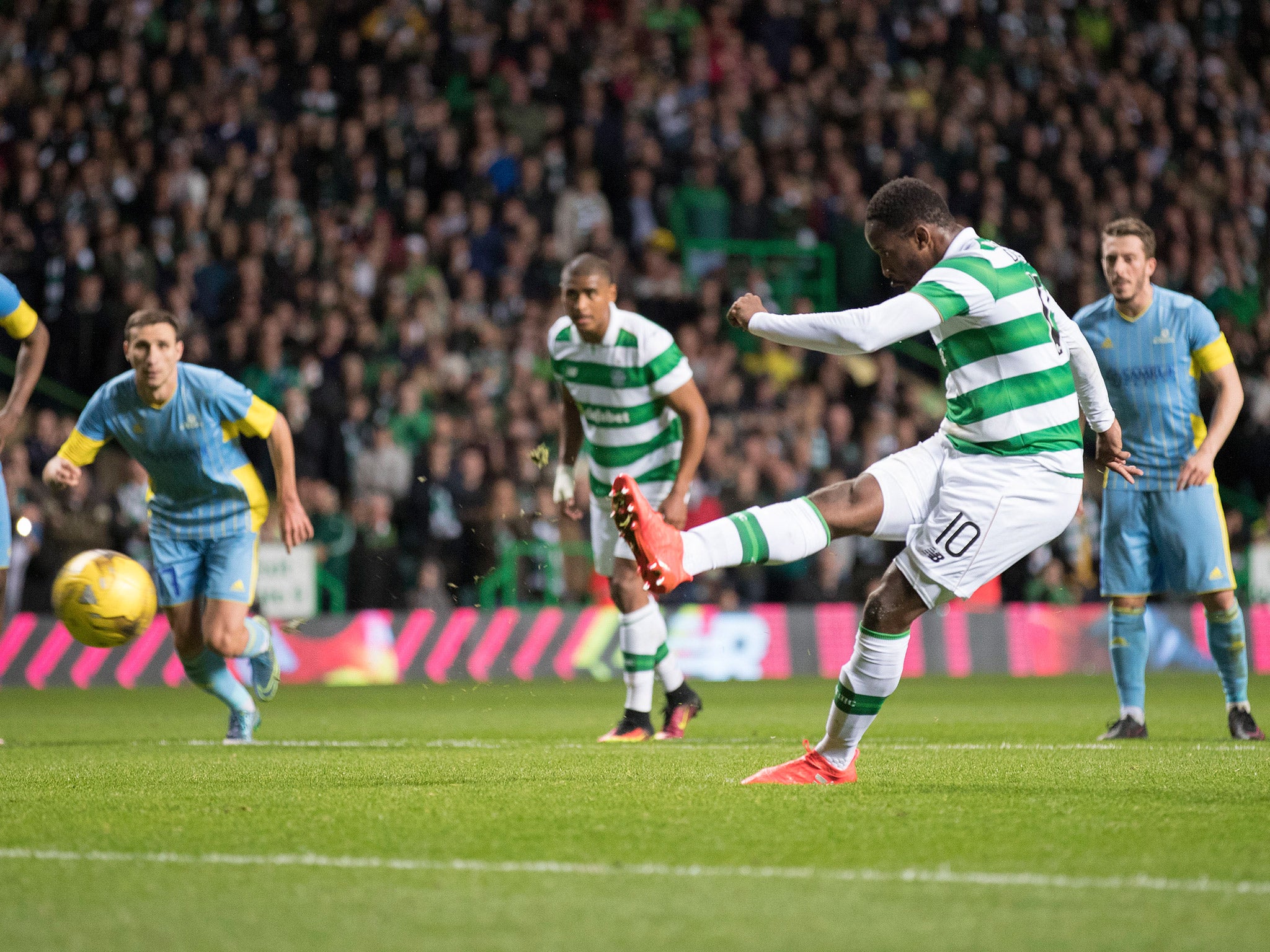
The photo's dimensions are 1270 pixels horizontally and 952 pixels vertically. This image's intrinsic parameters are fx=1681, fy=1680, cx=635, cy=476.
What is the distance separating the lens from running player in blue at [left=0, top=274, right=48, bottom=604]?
8094mm

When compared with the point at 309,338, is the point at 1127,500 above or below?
below

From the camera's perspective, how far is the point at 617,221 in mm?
17906

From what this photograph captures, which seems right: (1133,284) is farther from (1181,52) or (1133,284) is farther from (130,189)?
(1181,52)

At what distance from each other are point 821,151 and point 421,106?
15.1 feet

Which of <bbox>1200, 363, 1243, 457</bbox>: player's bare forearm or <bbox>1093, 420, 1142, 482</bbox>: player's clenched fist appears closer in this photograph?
<bbox>1093, 420, 1142, 482</bbox>: player's clenched fist

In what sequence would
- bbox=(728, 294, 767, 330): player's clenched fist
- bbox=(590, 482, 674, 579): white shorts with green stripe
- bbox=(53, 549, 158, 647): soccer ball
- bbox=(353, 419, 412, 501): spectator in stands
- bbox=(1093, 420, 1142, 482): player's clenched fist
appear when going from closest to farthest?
1. bbox=(728, 294, 767, 330): player's clenched fist
2. bbox=(1093, 420, 1142, 482): player's clenched fist
3. bbox=(53, 549, 158, 647): soccer ball
4. bbox=(590, 482, 674, 579): white shorts with green stripe
5. bbox=(353, 419, 412, 501): spectator in stands

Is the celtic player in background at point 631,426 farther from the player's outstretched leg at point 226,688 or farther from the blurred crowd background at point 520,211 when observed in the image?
the blurred crowd background at point 520,211

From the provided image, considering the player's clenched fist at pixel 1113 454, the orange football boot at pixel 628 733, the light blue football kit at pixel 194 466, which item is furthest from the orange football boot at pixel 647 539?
the light blue football kit at pixel 194 466

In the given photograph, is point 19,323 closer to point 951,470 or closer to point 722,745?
point 722,745

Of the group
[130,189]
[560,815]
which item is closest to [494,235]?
[130,189]

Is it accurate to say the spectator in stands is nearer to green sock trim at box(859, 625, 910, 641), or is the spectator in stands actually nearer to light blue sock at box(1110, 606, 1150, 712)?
light blue sock at box(1110, 606, 1150, 712)

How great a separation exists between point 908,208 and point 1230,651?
371 centimetres

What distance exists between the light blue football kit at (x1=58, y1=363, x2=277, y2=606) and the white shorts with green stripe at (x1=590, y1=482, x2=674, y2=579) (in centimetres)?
168

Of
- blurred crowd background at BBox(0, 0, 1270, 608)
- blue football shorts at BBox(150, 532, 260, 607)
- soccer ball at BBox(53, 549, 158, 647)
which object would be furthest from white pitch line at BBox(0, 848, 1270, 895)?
blurred crowd background at BBox(0, 0, 1270, 608)
